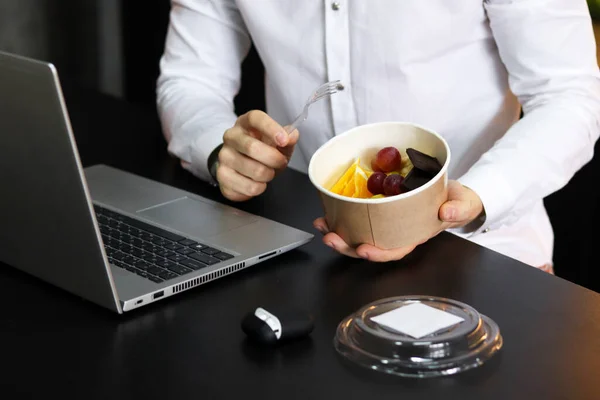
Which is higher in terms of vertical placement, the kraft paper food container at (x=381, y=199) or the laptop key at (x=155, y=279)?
the kraft paper food container at (x=381, y=199)

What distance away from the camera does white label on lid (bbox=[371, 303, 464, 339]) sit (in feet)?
2.61

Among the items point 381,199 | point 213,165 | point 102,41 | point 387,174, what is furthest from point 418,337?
point 102,41

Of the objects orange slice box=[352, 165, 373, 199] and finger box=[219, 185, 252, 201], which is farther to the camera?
finger box=[219, 185, 252, 201]

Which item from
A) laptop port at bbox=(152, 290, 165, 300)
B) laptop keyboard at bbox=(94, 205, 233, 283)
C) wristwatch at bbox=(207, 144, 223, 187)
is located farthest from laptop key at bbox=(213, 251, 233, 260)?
wristwatch at bbox=(207, 144, 223, 187)

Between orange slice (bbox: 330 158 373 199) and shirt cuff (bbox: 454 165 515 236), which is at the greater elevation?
orange slice (bbox: 330 158 373 199)

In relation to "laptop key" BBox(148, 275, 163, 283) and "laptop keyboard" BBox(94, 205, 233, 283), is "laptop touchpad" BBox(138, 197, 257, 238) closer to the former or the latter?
"laptop keyboard" BBox(94, 205, 233, 283)

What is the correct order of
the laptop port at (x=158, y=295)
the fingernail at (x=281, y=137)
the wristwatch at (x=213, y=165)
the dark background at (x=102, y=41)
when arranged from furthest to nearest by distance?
the dark background at (x=102, y=41) → the wristwatch at (x=213, y=165) → the fingernail at (x=281, y=137) → the laptop port at (x=158, y=295)

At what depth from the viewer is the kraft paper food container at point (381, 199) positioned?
0.93 meters

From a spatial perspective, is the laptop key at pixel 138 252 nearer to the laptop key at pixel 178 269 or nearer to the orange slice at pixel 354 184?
the laptop key at pixel 178 269

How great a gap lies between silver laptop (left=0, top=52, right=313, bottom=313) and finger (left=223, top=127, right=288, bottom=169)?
77 millimetres

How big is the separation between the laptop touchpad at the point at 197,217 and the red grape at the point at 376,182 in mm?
203

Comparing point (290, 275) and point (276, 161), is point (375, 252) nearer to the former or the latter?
point (290, 275)

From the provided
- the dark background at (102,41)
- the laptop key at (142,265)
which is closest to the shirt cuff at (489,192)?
the laptop key at (142,265)

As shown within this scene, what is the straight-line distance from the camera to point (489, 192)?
1.13m
